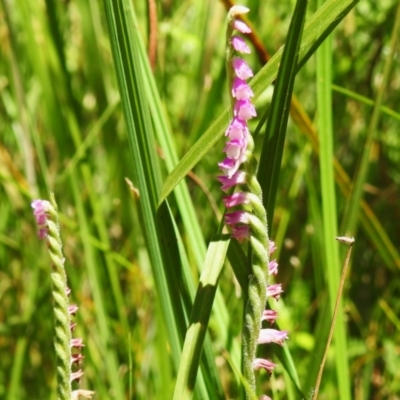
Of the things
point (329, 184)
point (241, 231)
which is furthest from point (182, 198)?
point (241, 231)

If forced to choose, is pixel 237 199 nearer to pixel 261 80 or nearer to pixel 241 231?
pixel 241 231

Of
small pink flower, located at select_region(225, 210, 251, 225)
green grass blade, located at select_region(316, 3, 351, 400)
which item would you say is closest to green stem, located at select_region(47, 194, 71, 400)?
small pink flower, located at select_region(225, 210, 251, 225)

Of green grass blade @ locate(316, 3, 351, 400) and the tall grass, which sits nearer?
the tall grass

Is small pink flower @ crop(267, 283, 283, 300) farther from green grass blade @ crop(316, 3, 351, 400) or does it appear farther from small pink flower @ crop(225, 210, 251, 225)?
green grass blade @ crop(316, 3, 351, 400)

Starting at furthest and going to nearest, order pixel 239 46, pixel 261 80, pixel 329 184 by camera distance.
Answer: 1. pixel 329 184
2. pixel 261 80
3. pixel 239 46

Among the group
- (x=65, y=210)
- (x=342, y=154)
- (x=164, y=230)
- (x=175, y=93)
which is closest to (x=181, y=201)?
(x=164, y=230)

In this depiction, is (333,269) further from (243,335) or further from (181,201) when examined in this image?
(243,335)
